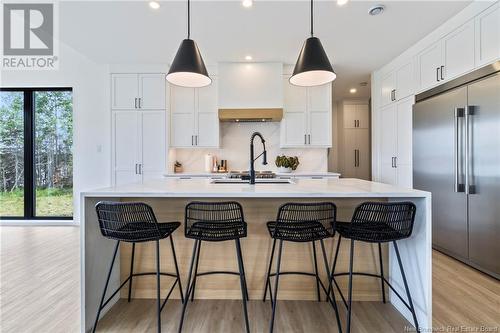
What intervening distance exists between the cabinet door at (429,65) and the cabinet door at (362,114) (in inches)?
109

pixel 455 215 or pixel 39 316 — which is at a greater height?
pixel 455 215

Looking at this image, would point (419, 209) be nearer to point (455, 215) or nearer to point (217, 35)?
point (455, 215)

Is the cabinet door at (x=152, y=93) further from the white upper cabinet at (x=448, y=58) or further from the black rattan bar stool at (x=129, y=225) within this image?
the white upper cabinet at (x=448, y=58)

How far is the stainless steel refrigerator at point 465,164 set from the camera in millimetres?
2328

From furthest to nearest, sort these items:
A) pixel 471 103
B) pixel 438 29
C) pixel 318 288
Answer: pixel 438 29, pixel 471 103, pixel 318 288

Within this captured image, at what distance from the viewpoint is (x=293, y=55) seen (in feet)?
12.5

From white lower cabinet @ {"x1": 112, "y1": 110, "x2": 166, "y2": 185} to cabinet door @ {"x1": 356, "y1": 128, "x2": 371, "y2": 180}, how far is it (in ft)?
14.7

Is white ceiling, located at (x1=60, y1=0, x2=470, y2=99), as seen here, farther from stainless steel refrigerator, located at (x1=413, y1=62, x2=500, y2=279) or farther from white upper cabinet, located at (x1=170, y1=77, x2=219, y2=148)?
stainless steel refrigerator, located at (x1=413, y1=62, x2=500, y2=279)

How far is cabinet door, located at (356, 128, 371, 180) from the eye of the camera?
6070 mm

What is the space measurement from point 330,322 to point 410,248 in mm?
758

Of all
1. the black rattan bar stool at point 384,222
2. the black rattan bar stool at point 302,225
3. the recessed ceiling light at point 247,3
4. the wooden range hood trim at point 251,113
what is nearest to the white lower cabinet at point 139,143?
the wooden range hood trim at point 251,113

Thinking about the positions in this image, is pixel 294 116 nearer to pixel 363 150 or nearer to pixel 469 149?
pixel 469 149

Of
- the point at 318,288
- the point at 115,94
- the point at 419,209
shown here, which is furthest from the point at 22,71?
the point at 419,209

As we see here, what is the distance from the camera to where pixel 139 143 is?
4121mm
